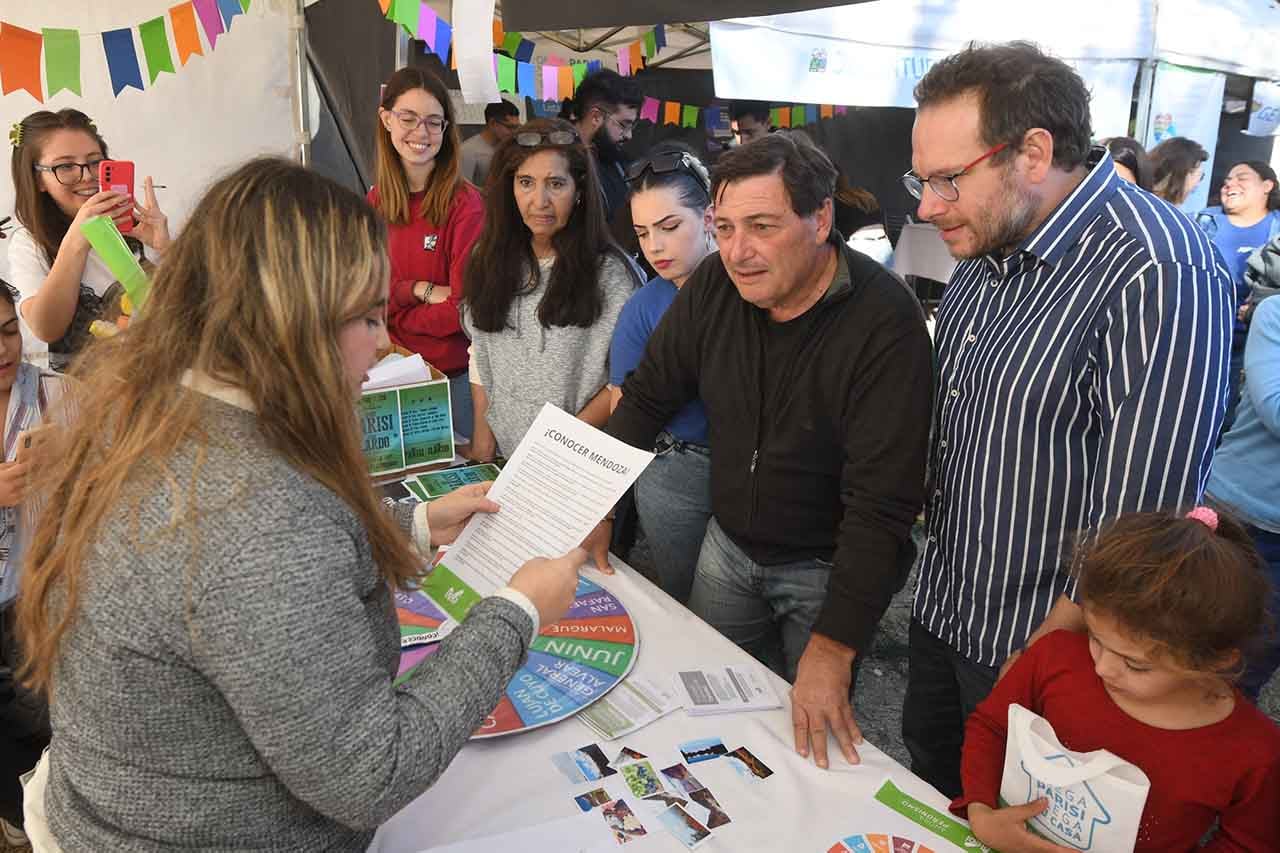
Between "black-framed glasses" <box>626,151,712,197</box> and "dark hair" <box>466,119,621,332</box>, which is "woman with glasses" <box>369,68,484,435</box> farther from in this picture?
"black-framed glasses" <box>626,151,712,197</box>

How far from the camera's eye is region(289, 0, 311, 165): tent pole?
13.7 ft

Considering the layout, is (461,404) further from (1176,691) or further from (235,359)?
(1176,691)

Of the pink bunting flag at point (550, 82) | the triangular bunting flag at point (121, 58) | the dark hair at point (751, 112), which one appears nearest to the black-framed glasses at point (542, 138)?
the triangular bunting flag at point (121, 58)

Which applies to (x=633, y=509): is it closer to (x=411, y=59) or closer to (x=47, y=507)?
(x=47, y=507)

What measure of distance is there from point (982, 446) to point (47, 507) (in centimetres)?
129

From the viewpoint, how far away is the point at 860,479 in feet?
4.91

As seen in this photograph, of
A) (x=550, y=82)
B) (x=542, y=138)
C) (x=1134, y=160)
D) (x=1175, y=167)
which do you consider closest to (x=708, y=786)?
(x=542, y=138)

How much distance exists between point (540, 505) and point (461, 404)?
5.48 ft

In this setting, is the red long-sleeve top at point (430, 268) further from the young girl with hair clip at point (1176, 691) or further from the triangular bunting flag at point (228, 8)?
the young girl with hair clip at point (1176, 691)

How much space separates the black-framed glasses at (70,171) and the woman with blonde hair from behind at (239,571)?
2.10 metres

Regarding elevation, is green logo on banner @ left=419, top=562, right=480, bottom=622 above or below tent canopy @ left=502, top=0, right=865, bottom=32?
below

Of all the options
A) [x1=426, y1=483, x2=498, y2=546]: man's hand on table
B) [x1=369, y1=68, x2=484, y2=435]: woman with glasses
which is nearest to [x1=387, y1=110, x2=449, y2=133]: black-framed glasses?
[x1=369, y1=68, x2=484, y2=435]: woman with glasses

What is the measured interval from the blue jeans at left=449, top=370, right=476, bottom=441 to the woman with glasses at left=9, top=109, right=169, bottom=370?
3.18ft

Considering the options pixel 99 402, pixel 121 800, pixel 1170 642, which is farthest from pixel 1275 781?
pixel 99 402
